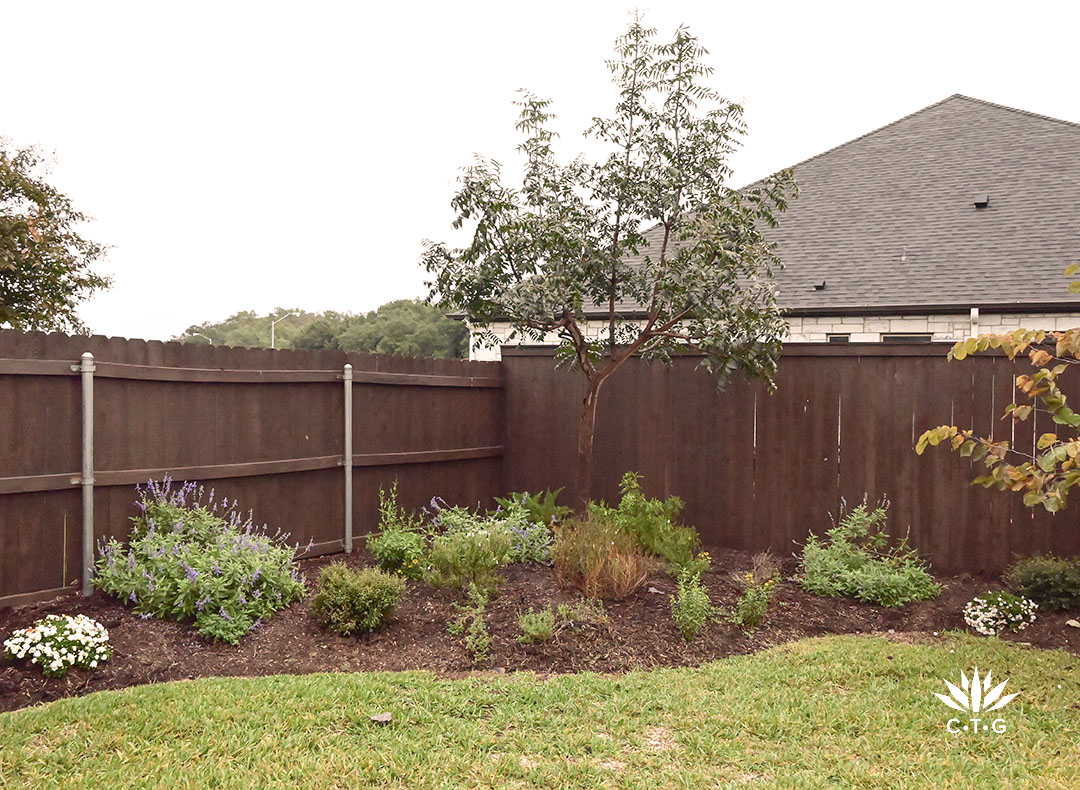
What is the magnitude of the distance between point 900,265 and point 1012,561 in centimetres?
601

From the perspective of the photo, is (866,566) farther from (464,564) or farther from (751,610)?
(464,564)

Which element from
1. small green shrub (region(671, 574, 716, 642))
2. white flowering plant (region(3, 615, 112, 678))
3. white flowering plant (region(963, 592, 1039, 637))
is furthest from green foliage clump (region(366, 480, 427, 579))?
white flowering plant (region(963, 592, 1039, 637))

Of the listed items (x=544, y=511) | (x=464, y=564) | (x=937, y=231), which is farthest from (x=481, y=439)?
(x=937, y=231)

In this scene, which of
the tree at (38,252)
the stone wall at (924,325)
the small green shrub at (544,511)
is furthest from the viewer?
the tree at (38,252)

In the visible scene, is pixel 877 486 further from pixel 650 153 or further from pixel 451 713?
pixel 451 713

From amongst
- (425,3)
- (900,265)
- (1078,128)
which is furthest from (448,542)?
(1078,128)

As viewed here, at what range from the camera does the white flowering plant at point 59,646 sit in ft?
14.0

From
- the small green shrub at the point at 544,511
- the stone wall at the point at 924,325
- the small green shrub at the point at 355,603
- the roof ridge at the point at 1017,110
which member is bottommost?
the small green shrub at the point at 355,603

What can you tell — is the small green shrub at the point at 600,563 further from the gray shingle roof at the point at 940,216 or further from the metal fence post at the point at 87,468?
the gray shingle roof at the point at 940,216

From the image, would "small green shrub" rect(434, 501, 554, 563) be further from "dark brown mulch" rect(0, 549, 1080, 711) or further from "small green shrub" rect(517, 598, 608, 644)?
"small green shrub" rect(517, 598, 608, 644)

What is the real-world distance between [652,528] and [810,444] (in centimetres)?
183

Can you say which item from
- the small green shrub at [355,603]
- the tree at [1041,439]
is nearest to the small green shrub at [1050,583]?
the tree at [1041,439]

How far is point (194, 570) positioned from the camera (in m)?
5.05

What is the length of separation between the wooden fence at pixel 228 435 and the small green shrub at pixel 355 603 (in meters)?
1.74
